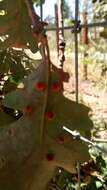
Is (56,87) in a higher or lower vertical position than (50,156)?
higher

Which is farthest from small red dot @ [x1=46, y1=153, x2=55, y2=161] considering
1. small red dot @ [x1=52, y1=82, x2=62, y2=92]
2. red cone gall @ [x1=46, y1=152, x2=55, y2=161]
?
small red dot @ [x1=52, y1=82, x2=62, y2=92]

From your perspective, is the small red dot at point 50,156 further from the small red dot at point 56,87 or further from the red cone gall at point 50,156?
the small red dot at point 56,87

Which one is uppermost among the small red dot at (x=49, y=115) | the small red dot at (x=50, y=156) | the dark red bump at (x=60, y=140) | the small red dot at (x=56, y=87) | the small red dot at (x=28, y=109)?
the small red dot at (x=56, y=87)

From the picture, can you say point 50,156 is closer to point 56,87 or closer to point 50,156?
point 50,156

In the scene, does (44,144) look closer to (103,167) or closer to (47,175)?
(47,175)

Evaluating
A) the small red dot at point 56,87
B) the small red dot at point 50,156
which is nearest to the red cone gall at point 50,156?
the small red dot at point 50,156

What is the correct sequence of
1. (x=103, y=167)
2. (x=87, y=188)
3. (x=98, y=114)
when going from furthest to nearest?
(x=98, y=114) → (x=103, y=167) → (x=87, y=188)

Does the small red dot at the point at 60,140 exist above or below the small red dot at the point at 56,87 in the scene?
below

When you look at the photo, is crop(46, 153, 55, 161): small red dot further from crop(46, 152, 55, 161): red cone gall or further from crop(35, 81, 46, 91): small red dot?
crop(35, 81, 46, 91): small red dot

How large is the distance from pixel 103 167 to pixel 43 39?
110cm

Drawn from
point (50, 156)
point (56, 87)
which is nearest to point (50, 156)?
point (50, 156)

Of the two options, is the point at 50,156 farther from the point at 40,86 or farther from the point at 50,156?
the point at 40,86

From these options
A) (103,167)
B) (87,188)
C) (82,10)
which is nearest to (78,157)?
(87,188)

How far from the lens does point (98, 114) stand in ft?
15.9
